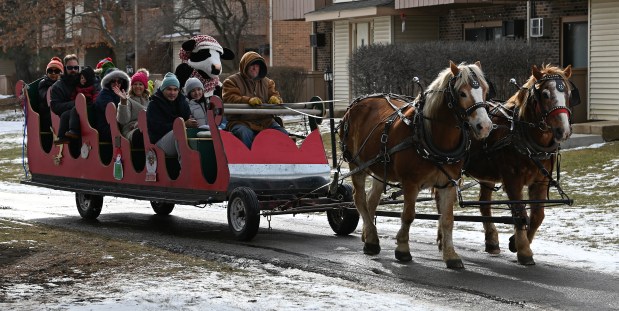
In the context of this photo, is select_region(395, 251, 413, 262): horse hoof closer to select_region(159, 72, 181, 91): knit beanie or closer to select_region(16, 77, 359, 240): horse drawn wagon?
select_region(16, 77, 359, 240): horse drawn wagon

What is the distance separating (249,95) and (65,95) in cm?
349

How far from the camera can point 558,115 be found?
10469 mm

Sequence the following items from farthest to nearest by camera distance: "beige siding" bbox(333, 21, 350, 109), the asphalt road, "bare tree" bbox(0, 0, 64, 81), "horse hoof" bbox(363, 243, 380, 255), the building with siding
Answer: "bare tree" bbox(0, 0, 64, 81), "beige siding" bbox(333, 21, 350, 109), the building with siding, "horse hoof" bbox(363, 243, 380, 255), the asphalt road

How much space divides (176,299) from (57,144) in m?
6.86

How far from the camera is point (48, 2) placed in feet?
162

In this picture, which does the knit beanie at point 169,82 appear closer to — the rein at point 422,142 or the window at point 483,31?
the rein at point 422,142

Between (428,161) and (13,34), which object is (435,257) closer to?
(428,161)

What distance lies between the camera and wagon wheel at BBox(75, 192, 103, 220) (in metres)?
15.2

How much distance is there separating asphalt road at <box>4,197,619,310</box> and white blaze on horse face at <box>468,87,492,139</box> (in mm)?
1263

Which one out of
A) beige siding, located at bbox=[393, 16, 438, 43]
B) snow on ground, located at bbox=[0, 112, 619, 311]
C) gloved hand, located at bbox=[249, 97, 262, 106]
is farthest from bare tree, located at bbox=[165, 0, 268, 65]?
snow on ground, located at bbox=[0, 112, 619, 311]

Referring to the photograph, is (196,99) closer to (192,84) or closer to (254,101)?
(192,84)

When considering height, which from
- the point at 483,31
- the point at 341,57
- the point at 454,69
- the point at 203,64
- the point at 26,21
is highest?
the point at 26,21

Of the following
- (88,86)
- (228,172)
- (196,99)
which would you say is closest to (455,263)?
(228,172)

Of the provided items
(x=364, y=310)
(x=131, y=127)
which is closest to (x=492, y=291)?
(x=364, y=310)
